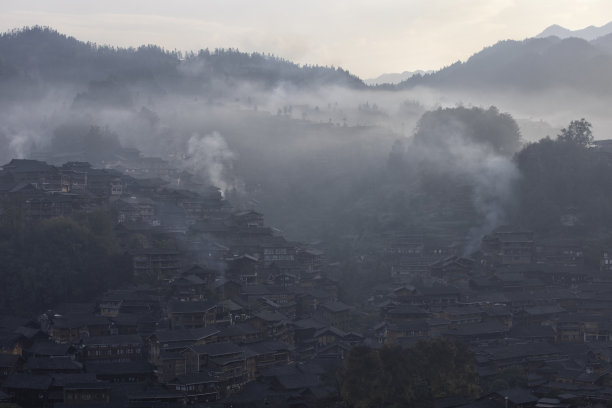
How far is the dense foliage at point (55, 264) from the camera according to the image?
36781 mm

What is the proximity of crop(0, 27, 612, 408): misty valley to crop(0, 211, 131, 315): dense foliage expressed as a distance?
0.31 feet

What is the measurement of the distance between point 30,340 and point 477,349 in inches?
719

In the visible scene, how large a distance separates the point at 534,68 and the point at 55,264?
251ft

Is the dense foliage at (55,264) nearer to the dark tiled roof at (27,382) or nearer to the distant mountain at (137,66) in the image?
the dark tiled roof at (27,382)

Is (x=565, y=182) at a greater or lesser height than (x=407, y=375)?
greater

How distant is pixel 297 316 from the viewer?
40625 mm

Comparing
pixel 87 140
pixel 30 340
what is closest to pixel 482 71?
pixel 87 140

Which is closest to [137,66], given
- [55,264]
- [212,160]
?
[212,160]

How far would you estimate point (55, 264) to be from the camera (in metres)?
38.1

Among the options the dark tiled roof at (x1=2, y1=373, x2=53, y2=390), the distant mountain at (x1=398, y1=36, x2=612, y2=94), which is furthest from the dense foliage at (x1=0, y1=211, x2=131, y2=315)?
the distant mountain at (x1=398, y1=36, x2=612, y2=94)

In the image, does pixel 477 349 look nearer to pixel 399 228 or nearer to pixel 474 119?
pixel 399 228

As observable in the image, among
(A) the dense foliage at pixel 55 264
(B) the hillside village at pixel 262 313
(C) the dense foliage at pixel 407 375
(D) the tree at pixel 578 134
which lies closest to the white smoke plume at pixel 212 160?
(B) the hillside village at pixel 262 313

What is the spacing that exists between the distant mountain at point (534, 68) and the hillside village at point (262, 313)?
4869 cm

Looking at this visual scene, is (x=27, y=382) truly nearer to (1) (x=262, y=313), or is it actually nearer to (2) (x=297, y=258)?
(1) (x=262, y=313)
